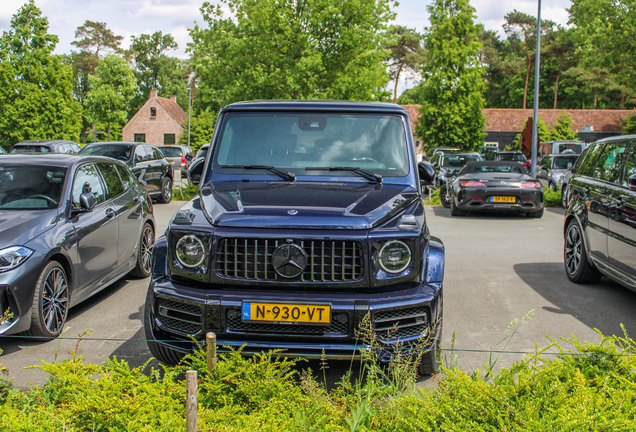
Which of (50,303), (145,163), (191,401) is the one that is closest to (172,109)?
(145,163)

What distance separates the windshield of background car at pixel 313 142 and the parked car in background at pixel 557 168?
54.9 ft

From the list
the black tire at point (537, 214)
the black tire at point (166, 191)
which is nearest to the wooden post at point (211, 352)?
the black tire at point (537, 214)

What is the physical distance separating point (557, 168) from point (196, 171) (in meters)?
19.3

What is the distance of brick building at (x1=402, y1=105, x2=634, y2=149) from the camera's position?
2247 inches

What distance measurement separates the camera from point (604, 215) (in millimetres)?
6207

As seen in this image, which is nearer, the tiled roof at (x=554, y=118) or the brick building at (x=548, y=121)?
the brick building at (x=548, y=121)

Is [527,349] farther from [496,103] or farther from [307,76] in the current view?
[496,103]

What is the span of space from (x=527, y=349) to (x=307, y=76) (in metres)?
23.5

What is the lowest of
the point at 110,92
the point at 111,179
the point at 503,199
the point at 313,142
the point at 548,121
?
the point at 503,199

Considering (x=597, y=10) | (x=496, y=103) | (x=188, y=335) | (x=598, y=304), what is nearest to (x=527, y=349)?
(x=598, y=304)

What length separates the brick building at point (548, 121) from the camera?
187 ft

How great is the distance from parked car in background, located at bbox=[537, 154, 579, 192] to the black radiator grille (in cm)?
1806

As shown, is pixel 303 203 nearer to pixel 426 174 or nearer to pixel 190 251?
pixel 190 251

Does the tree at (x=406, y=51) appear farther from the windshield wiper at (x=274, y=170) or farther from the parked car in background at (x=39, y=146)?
the windshield wiper at (x=274, y=170)
